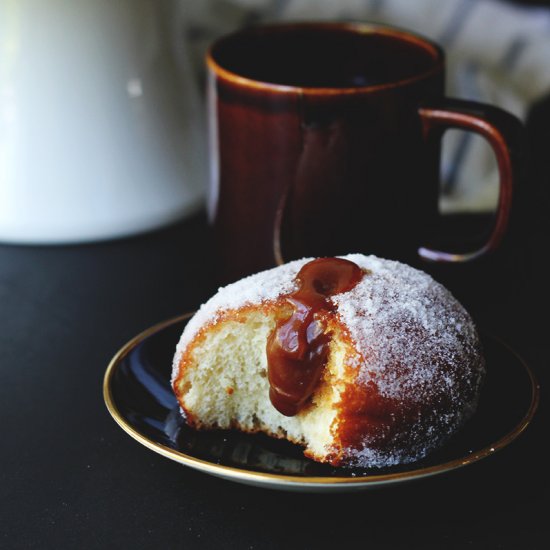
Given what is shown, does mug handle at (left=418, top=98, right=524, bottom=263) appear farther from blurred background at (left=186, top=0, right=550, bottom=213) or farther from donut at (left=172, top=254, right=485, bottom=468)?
blurred background at (left=186, top=0, right=550, bottom=213)

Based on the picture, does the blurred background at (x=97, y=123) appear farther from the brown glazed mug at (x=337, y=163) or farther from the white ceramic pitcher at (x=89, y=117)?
the brown glazed mug at (x=337, y=163)

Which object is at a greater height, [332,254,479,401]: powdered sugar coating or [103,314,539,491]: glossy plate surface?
[332,254,479,401]: powdered sugar coating

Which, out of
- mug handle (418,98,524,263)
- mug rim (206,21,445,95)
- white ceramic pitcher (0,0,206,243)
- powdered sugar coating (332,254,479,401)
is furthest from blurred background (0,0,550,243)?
powdered sugar coating (332,254,479,401)

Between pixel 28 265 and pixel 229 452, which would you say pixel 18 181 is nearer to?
pixel 28 265

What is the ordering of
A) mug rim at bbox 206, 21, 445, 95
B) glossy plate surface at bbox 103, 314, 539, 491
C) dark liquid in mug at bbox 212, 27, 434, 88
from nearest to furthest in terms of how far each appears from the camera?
glossy plate surface at bbox 103, 314, 539, 491, mug rim at bbox 206, 21, 445, 95, dark liquid in mug at bbox 212, 27, 434, 88

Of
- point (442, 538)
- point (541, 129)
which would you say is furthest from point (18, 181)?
point (541, 129)
